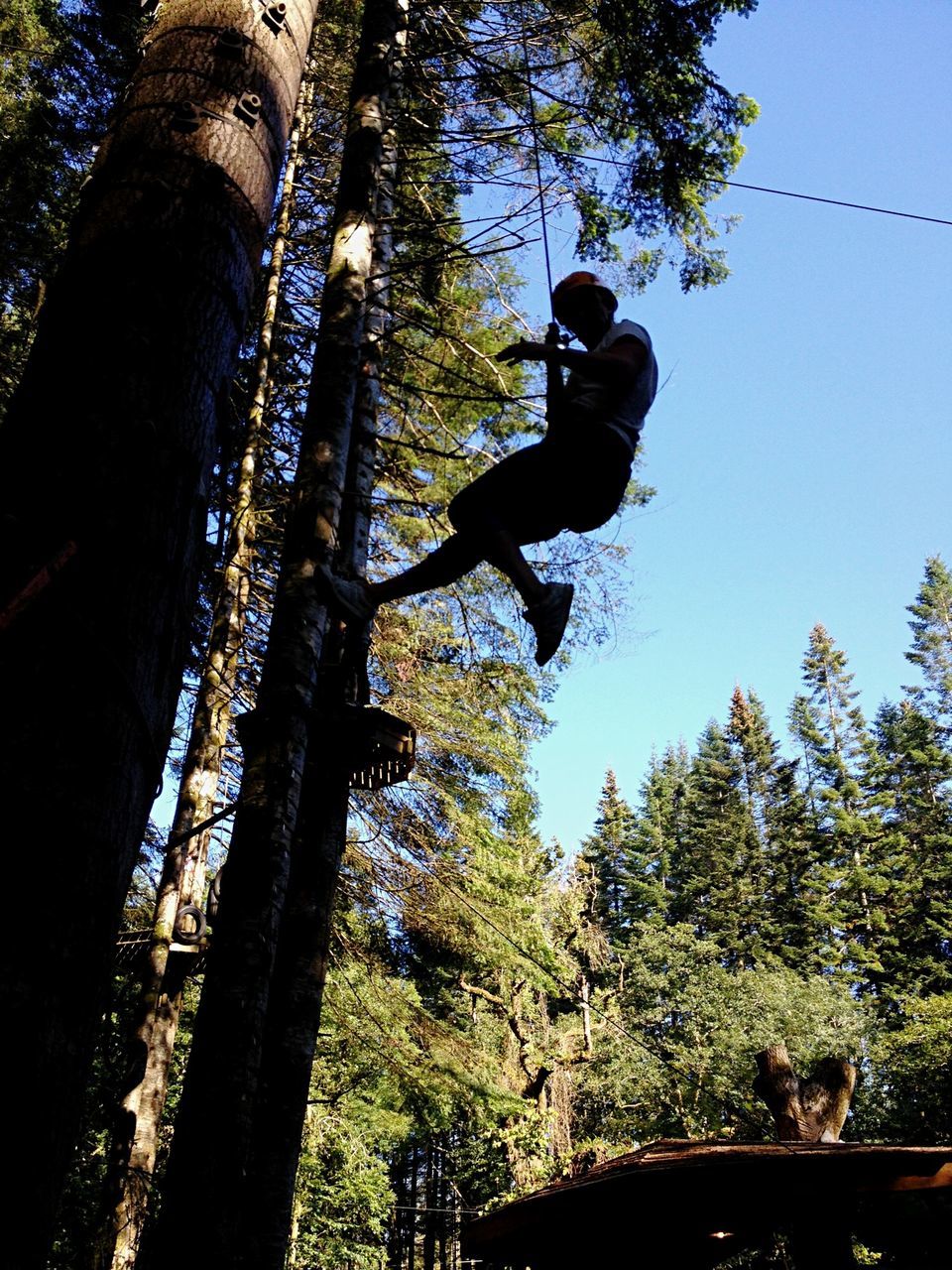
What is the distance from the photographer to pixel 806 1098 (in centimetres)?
770

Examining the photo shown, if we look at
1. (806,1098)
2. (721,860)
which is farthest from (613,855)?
(806,1098)

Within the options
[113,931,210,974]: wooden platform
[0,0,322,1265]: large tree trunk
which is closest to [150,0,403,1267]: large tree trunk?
[0,0,322,1265]: large tree trunk

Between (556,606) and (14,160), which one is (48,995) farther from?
(14,160)

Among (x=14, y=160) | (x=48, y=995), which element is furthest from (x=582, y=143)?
(x=48, y=995)

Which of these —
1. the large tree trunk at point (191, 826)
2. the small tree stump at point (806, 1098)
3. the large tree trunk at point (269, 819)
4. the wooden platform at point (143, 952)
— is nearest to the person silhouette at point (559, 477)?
the large tree trunk at point (269, 819)

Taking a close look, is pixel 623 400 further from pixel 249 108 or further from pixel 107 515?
pixel 107 515

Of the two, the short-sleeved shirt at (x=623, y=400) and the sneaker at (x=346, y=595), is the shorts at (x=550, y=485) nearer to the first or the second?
the short-sleeved shirt at (x=623, y=400)

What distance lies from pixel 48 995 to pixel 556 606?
2.53m

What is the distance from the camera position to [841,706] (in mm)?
39156

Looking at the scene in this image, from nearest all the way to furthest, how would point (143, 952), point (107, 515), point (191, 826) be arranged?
1. point (107, 515)
2. point (191, 826)
3. point (143, 952)

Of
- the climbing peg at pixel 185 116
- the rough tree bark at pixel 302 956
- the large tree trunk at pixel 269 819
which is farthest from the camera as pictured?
the rough tree bark at pixel 302 956

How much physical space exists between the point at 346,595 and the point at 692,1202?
448 cm

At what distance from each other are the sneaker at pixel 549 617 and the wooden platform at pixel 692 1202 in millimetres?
3378

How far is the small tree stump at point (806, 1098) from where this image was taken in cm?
759
